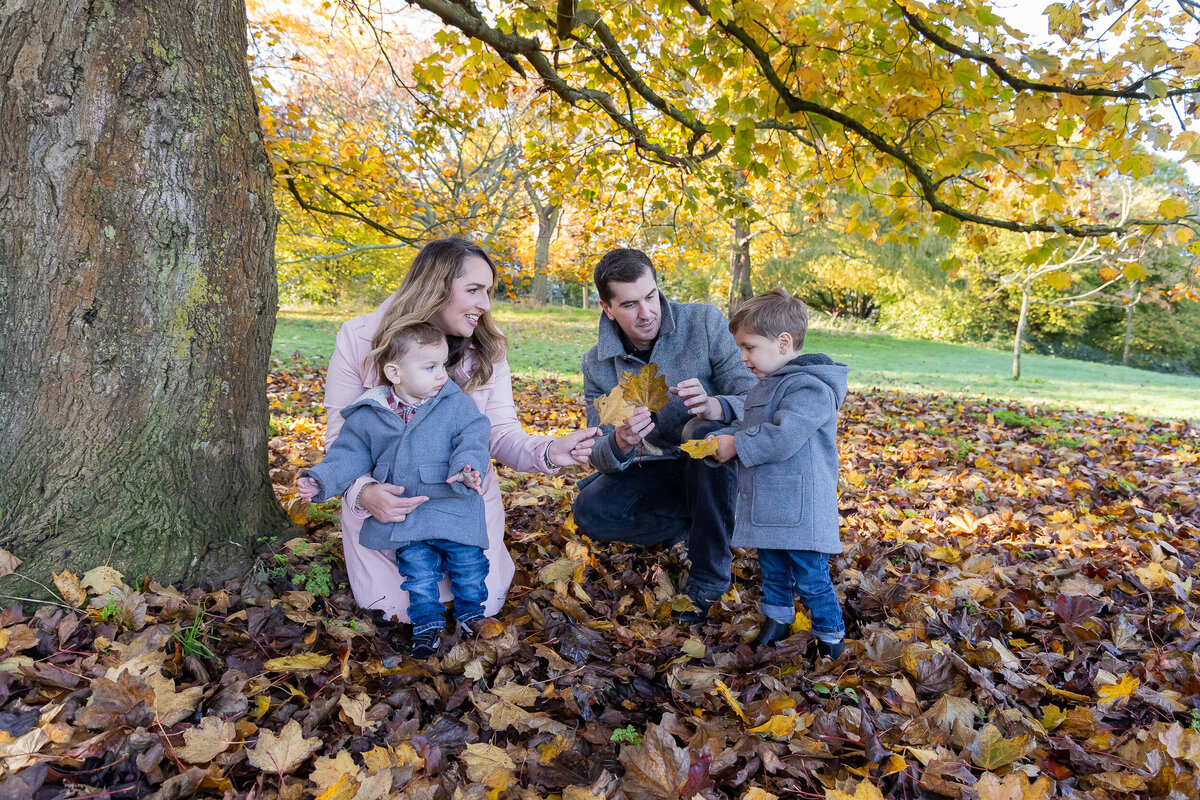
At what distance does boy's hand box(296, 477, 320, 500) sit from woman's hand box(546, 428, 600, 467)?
2.92 ft

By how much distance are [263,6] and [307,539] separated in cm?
1340

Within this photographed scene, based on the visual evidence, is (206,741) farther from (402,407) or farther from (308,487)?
(402,407)

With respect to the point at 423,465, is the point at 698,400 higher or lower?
higher

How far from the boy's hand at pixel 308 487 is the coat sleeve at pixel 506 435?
77 cm

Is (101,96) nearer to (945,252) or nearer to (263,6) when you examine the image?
(263,6)

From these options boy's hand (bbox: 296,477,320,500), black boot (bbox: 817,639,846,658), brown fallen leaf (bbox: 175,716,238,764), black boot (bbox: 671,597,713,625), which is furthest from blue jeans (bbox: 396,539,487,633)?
black boot (bbox: 817,639,846,658)

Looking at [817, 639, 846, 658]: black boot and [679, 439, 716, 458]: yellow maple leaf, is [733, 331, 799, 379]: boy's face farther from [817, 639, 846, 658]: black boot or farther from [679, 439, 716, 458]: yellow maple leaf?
[817, 639, 846, 658]: black boot

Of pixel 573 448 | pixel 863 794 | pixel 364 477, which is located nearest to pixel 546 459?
pixel 573 448

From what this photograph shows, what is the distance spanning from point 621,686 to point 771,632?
62 cm

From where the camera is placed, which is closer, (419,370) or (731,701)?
(731,701)

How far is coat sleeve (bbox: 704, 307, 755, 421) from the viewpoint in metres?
3.07

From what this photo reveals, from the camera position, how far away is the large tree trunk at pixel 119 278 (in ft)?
7.20

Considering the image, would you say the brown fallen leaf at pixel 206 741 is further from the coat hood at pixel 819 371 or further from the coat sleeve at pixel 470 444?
the coat hood at pixel 819 371

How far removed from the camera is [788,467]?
7.72 ft
